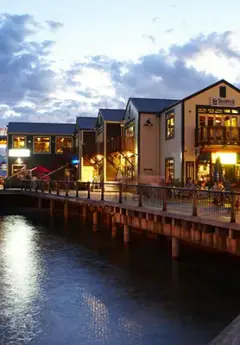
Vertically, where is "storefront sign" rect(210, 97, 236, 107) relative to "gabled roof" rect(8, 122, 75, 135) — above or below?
below

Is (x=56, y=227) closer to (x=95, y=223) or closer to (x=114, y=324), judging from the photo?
(x=95, y=223)

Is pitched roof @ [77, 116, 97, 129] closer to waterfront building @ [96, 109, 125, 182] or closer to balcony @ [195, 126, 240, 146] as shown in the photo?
waterfront building @ [96, 109, 125, 182]

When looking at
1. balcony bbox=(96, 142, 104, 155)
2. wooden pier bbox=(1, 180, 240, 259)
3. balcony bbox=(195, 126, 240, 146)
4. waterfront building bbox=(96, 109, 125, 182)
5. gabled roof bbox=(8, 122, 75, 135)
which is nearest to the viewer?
wooden pier bbox=(1, 180, 240, 259)

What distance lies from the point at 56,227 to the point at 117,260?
11.9 metres

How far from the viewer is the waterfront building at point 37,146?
173 feet

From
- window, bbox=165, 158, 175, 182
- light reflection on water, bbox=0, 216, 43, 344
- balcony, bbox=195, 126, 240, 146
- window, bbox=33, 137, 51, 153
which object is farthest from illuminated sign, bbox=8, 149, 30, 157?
balcony, bbox=195, 126, 240, 146

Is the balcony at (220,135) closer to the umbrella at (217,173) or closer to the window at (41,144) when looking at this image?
the umbrella at (217,173)

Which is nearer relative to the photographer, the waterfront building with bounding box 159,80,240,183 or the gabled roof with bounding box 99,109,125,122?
the waterfront building with bounding box 159,80,240,183

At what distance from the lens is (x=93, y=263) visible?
18312 millimetres

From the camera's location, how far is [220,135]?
26125mm

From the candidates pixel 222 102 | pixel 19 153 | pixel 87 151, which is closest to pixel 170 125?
pixel 222 102

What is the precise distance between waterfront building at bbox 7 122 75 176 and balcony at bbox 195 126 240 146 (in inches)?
1101

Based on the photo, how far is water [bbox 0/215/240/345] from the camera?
10.5 metres

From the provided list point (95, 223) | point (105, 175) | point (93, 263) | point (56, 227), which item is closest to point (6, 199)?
point (105, 175)
